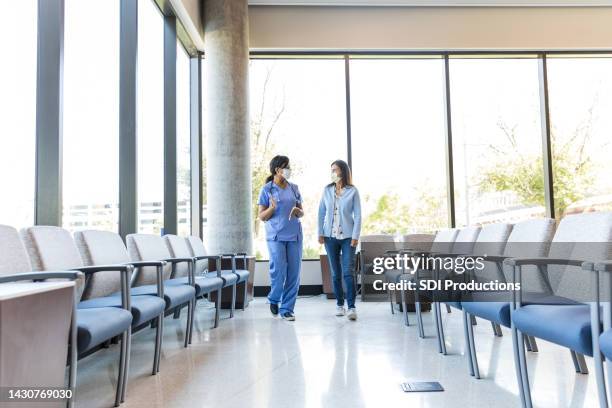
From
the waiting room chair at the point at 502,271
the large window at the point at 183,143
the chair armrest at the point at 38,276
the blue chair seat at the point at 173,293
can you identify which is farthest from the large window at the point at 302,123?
the chair armrest at the point at 38,276

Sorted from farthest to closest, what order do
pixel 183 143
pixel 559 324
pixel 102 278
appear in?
1. pixel 183 143
2. pixel 102 278
3. pixel 559 324

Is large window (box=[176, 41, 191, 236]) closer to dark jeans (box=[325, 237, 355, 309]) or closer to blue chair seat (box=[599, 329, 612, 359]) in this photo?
dark jeans (box=[325, 237, 355, 309])

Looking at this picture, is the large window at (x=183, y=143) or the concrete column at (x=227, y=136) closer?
the concrete column at (x=227, y=136)

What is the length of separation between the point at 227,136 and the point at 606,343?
487 centimetres

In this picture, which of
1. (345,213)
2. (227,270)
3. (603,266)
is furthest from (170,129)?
(603,266)

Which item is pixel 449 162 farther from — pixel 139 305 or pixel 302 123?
pixel 139 305

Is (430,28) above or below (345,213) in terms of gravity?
above

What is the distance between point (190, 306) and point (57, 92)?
5.30ft

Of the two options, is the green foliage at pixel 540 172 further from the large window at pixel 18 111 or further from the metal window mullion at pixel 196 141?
the large window at pixel 18 111

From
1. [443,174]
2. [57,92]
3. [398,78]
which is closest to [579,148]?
[443,174]

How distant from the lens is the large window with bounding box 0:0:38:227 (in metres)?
2.84

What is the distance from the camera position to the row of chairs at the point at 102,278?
79.0 inches

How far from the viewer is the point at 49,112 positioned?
10.2 feet

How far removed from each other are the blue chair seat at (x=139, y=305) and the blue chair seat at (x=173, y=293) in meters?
0.19
